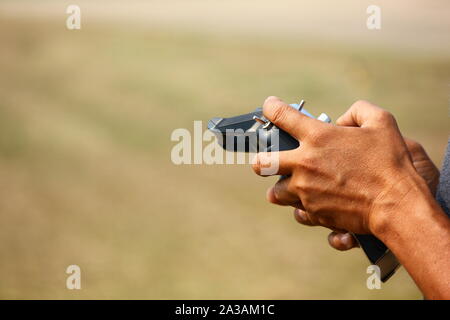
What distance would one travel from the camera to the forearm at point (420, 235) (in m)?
0.67

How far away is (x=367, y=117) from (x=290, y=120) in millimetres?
122

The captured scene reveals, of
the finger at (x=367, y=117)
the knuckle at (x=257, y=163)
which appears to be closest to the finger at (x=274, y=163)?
the knuckle at (x=257, y=163)

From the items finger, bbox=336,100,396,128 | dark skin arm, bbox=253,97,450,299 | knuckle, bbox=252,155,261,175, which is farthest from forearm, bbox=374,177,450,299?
knuckle, bbox=252,155,261,175

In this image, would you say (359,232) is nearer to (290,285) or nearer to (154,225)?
(290,285)

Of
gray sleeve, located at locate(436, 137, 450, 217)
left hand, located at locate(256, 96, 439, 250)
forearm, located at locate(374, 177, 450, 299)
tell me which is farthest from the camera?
left hand, located at locate(256, 96, 439, 250)

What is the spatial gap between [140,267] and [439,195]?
1.99 m

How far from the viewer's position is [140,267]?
258cm

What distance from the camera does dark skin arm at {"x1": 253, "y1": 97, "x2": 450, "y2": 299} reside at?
0.69 m

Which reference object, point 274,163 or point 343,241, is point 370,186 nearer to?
point 274,163

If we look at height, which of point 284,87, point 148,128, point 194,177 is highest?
point 284,87

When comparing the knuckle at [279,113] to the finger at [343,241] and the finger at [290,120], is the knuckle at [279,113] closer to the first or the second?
the finger at [290,120]

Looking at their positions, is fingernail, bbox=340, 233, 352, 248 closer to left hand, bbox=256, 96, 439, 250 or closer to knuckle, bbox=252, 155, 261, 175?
left hand, bbox=256, 96, 439, 250

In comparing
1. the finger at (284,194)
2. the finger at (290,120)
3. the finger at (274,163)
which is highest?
the finger at (290,120)
